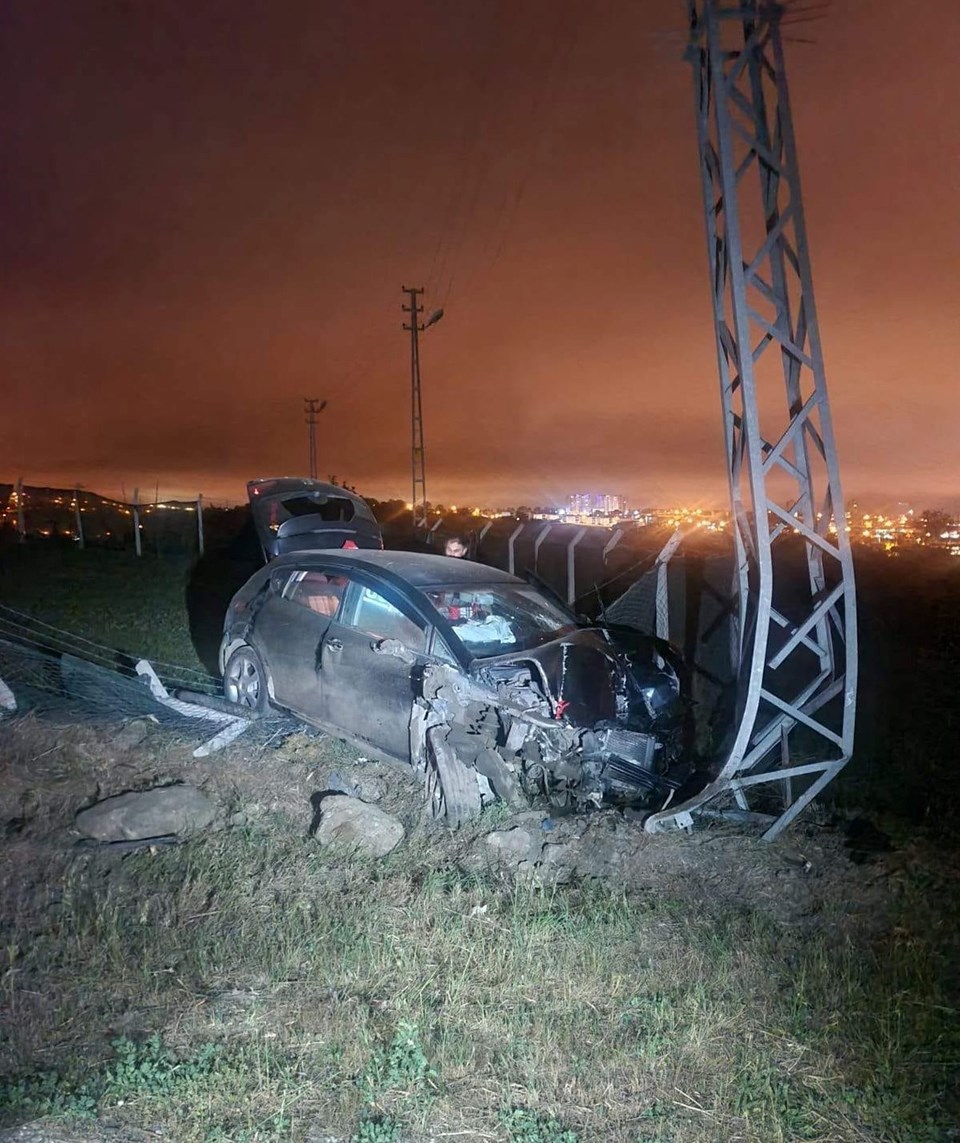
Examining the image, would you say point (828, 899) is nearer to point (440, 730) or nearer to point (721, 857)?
point (721, 857)

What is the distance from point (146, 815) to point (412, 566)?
104 inches

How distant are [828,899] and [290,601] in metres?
4.59

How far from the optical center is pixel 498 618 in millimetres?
6816

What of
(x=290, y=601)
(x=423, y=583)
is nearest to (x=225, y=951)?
(x=423, y=583)

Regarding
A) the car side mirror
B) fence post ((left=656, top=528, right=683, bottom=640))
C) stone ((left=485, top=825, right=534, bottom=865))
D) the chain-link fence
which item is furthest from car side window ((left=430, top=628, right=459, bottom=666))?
the chain-link fence

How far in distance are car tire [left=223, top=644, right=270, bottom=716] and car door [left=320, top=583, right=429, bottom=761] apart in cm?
93

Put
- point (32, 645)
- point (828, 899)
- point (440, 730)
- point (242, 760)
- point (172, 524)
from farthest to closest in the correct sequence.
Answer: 1. point (172, 524)
2. point (32, 645)
3. point (242, 760)
4. point (440, 730)
5. point (828, 899)

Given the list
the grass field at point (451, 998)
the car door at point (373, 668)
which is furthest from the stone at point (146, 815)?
the car door at point (373, 668)

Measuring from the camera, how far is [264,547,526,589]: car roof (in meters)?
6.79

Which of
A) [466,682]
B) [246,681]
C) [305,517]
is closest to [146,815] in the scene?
[466,682]

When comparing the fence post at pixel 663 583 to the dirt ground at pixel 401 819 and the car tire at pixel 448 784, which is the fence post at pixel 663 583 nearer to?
the dirt ground at pixel 401 819

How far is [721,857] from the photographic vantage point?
5234 mm

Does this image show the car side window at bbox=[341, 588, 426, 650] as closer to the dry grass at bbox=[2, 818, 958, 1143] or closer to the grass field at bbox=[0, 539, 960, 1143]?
the grass field at bbox=[0, 539, 960, 1143]

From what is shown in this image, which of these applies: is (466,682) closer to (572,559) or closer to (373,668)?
(373,668)
